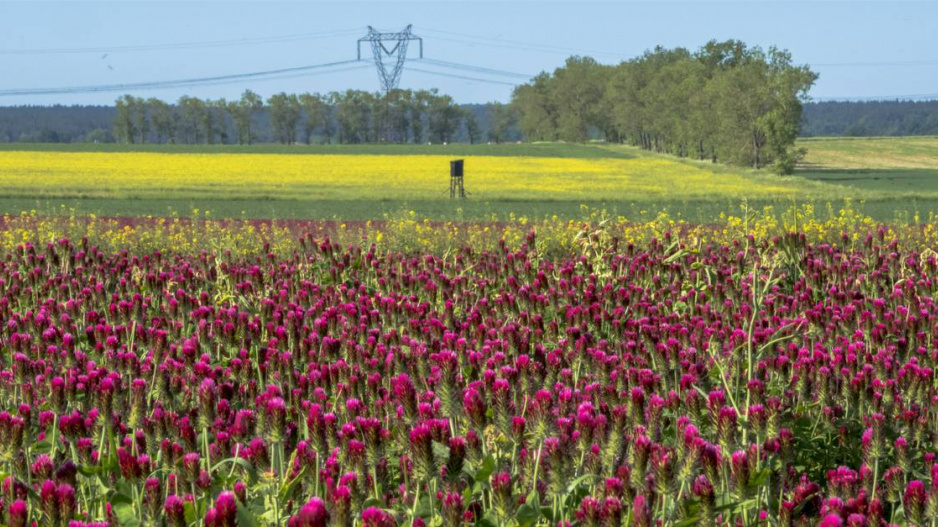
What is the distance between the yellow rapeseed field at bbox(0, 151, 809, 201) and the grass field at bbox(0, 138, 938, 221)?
6 cm

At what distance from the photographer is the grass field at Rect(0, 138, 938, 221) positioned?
36875mm

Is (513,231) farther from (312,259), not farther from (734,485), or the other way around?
(734,485)

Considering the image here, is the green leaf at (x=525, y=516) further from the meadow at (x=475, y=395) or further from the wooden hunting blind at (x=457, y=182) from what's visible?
the wooden hunting blind at (x=457, y=182)

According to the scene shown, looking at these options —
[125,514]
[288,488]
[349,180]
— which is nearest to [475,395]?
[288,488]

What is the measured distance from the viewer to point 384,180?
52.4 meters

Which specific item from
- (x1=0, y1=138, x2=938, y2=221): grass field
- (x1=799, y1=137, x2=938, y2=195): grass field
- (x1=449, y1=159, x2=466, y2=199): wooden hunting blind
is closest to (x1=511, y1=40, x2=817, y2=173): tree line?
(x1=799, y1=137, x2=938, y2=195): grass field

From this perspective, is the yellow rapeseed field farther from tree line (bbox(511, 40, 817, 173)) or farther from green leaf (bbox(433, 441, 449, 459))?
green leaf (bbox(433, 441, 449, 459))

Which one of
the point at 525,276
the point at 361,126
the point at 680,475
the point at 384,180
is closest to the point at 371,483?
the point at 680,475

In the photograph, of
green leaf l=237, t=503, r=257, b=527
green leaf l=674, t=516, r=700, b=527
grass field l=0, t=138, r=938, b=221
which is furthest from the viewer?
grass field l=0, t=138, r=938, b=221

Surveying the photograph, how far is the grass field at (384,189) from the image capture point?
121ft

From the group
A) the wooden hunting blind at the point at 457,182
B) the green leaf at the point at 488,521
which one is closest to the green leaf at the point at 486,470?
the green leaf at the point at 488,521

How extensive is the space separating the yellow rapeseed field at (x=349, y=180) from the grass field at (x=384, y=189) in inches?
2.2

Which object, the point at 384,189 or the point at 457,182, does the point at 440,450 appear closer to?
the point at 457,182

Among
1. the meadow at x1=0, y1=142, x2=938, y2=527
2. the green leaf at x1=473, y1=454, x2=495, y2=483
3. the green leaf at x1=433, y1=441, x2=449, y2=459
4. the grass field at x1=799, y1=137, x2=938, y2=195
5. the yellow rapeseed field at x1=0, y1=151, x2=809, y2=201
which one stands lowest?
the grass field at x1=799, y1=137, x2=938, y2=195
